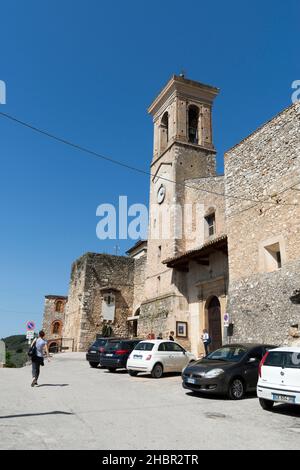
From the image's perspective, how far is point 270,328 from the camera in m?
12.5

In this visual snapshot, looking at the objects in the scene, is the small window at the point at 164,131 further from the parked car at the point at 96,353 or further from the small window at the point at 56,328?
the small window at the point at 56,328

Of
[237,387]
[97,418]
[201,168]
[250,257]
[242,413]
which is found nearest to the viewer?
[97,418]

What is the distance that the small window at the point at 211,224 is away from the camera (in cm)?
2086

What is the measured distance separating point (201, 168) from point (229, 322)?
486 inches

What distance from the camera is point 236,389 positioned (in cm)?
911

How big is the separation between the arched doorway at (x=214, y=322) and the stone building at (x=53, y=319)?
2845cm

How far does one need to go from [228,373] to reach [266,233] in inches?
232

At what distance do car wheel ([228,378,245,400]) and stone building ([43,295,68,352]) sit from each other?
37139mm

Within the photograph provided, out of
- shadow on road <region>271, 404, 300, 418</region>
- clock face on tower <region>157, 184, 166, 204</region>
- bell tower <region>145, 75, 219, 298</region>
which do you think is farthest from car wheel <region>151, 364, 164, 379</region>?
clock face on tower <region>157, 184, 166, 204</region>

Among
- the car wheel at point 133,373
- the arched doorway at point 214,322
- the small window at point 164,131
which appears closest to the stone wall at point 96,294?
the small window at point 164,131

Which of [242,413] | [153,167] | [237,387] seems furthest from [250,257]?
[153,167]

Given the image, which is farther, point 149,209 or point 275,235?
point 149,209

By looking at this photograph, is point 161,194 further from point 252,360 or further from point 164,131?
point 252,360
